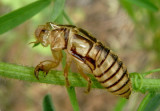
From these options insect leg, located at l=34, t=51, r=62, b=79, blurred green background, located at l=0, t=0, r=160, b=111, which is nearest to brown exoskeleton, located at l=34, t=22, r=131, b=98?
insect leg, located at l=34, t=51, r=62, b=79

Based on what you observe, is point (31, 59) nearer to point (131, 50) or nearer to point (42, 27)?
point (131, 50)

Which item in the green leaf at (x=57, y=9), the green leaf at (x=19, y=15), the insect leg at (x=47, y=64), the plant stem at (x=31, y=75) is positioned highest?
the green leaf at (x=57, y=9)

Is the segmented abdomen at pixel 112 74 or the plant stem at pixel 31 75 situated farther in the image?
the segmented abdomen at pixel 112 74

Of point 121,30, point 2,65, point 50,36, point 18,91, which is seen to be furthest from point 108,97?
point 2,65

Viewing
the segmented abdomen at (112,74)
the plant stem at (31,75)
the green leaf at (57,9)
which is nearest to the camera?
the plant stem at (31,75)

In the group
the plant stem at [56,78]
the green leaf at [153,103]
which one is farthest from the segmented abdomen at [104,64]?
the green leaf at [153,103]

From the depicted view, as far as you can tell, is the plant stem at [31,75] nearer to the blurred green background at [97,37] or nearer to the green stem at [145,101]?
the green stem at [145,101]

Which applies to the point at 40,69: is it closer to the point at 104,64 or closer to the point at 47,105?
the point at 47,105
